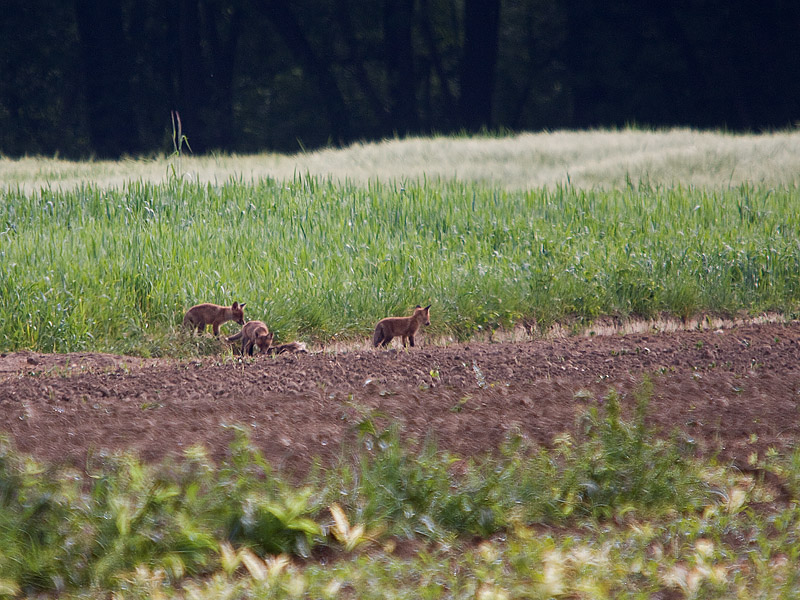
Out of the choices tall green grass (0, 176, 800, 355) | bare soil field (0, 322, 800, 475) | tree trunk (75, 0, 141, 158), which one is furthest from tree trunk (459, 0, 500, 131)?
bare soil field (0, 322, 800, 475)

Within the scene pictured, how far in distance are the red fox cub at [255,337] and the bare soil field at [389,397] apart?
20 centimetres

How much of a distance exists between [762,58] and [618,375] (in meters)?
21.0

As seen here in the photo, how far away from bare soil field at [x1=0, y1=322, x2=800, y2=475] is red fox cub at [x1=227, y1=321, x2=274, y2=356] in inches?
7.7

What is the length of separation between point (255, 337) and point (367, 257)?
1.92m

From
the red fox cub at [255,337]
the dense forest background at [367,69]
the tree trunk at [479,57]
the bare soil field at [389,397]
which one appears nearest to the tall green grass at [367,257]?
the red fox cub at [255,337]

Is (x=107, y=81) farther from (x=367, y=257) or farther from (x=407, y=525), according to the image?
(x=407, y=525)

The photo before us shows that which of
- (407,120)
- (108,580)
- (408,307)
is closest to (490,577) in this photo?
(108,580)

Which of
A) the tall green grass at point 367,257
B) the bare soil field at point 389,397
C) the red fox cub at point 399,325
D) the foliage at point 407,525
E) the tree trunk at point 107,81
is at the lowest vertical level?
the foliage at point 407,525

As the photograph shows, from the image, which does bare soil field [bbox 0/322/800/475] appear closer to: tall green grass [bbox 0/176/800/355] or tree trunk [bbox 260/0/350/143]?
tall green grass [bbox 0/176/800/355]

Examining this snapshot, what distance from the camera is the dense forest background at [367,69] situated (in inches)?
894

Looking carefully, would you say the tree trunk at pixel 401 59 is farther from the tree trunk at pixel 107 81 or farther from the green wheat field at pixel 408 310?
the green wheat field at pixel 408 310

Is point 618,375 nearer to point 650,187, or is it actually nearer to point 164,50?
point 650,187

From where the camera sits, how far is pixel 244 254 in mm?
7340

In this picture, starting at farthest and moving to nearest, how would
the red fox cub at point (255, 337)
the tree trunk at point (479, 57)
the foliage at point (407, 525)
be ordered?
the tree trunk at point (479, 57)
the red fox cub at point (255, 337)
the foliage at point (407, 525)
